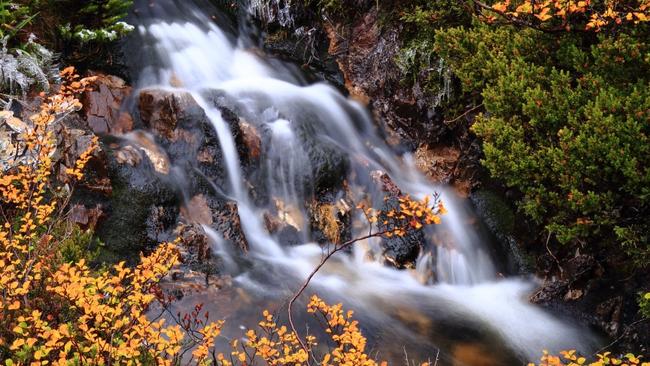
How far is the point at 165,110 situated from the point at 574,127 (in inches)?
249

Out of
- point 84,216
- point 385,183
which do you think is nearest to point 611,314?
Answer: point 385,183

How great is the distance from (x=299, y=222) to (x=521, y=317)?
3.65m

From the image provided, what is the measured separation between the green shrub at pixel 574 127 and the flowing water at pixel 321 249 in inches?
53.8

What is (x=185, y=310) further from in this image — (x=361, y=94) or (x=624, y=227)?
(x=361, y=94)

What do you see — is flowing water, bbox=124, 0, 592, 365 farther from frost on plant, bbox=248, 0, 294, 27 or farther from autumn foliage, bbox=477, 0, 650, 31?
autumn foliage, bbox=477, 0, 650, 31

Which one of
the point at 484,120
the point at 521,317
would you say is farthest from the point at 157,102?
the point at 521,317

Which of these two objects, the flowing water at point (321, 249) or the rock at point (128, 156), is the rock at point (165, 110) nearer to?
the flowing water at point (321, 249)

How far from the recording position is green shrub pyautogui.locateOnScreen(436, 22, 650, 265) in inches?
221

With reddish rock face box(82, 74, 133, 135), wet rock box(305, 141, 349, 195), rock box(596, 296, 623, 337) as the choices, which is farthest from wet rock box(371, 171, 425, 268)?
reddish rock face box(82, 74, 133, 135)

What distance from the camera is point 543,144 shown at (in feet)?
21.4

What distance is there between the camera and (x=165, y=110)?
8.25m

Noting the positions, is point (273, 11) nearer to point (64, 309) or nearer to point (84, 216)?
point (84, 216)

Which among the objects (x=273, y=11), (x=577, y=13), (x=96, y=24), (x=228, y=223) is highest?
(x=577, y=13)

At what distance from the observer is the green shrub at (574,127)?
5.62 m
